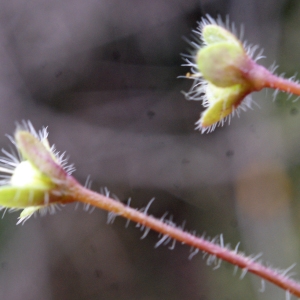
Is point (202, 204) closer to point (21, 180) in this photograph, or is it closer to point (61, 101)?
point (61, 101)

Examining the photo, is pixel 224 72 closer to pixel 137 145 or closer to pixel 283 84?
pixel 283 84

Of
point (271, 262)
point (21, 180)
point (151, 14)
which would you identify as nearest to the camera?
point (21, 180)

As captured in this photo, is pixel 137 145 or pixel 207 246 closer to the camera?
pixel 207 246

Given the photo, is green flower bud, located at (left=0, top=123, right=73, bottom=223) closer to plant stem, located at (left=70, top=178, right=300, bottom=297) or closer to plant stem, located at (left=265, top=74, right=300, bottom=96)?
plant stem, located at (left=70, top=178, right=300, bottom=297)

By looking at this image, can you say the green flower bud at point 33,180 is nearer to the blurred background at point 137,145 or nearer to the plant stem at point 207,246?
the plant stem at point 207,246

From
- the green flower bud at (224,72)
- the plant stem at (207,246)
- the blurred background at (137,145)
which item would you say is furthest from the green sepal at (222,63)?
the blurred background at (137,145)

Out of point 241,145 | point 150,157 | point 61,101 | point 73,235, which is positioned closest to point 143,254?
point 73,235

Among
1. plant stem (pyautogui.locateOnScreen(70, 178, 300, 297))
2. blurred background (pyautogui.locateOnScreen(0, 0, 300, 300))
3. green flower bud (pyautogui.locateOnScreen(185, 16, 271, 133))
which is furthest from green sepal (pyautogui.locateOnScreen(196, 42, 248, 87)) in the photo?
blurred background (pyautogui.locateOnScreen(0, 0, 300, 300))


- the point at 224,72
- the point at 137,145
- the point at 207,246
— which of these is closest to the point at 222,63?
the point at 224,72
